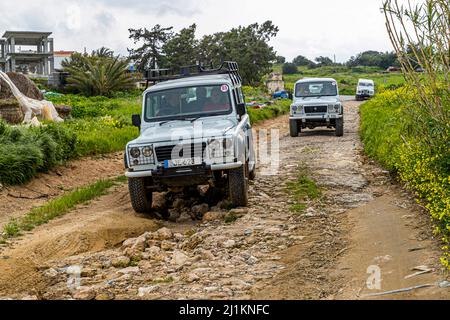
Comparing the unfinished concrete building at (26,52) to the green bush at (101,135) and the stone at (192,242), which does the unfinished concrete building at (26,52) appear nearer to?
the green bush at (101,135)

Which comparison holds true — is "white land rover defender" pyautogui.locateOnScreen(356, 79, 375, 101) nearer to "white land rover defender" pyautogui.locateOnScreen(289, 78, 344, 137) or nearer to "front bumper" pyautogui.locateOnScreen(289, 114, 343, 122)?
"white land rover defender" pyautogui.locateOnScreen(289, 78, 344, 137)

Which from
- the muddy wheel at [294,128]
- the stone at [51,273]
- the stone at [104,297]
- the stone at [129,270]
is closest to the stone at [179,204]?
the stone at [129,270]

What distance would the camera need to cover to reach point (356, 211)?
7898 millimetres

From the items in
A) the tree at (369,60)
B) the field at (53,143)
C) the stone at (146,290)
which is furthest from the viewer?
the tree at (369,60)

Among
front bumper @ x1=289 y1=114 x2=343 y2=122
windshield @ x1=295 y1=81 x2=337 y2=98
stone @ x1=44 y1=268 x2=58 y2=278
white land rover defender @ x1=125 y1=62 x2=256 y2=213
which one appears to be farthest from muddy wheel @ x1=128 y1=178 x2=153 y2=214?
windshield @ x1=295 y1=81 x2=337 y2=98

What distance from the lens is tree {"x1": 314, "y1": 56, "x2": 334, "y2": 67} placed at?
10100 cm

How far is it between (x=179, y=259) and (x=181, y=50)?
148 ft

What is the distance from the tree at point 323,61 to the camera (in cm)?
10100

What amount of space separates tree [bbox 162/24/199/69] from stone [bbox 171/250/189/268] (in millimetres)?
43632

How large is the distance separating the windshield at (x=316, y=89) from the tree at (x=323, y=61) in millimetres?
82768

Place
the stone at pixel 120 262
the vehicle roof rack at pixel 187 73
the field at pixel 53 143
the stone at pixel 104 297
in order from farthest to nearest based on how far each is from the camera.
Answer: the field at pixel 53 143 < the vehicle roof rack at pixel 187 73 < the stone at pixel 120 262 < the stone at pixel 104 297

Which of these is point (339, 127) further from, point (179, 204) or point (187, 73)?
point (179, 204)
